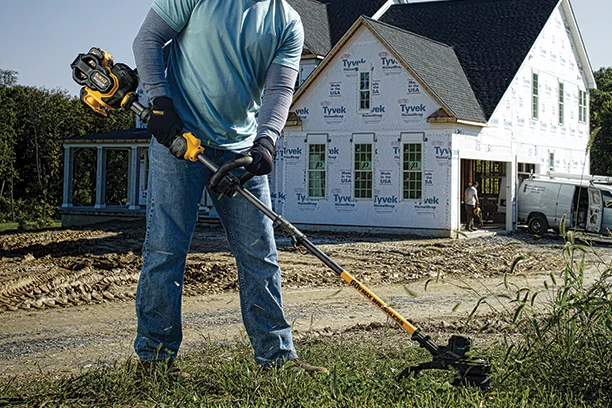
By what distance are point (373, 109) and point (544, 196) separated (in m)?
6.24

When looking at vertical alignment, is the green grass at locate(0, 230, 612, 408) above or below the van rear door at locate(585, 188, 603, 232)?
below

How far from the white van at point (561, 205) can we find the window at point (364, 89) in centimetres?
610

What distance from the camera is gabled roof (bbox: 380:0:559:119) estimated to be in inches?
977

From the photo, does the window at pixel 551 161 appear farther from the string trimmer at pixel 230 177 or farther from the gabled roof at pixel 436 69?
the string trimmer at pixel 230 177

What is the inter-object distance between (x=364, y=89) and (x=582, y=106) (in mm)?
13412

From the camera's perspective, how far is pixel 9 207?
37.3m

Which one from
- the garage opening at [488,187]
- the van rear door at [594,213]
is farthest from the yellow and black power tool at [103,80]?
the garage opening at [488,187]

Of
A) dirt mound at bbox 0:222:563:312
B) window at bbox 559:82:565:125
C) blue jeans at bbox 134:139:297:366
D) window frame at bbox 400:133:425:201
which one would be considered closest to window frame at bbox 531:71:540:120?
window at bbox 559:82:565:125

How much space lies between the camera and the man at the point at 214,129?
4129mm

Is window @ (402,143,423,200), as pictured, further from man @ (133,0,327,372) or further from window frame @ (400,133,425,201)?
man @ (133,0,327,372)

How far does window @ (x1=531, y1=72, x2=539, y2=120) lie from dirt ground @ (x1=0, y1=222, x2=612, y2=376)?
839 centimetres

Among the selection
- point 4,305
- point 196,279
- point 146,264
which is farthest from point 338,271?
point 196,279

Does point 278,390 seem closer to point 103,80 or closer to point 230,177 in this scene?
point 230,177

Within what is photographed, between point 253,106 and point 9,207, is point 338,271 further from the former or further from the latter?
point 9,207
